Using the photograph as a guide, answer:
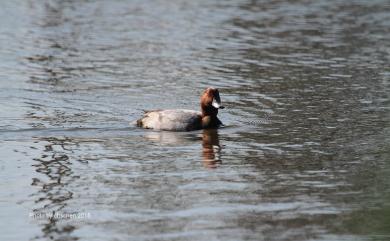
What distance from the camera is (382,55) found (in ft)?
80.2

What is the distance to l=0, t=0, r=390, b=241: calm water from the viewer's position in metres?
10.8

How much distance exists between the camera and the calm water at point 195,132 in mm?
10805

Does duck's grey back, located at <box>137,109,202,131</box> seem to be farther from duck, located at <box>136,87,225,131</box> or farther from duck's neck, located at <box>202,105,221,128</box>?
duck's neck, located at <box>202,105,221,128</box>

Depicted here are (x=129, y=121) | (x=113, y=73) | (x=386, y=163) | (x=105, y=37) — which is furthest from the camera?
(x=105, y=37)

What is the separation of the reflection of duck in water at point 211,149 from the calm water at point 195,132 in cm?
4

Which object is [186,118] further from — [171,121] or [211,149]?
[211,149]

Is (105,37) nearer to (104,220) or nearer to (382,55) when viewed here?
(382,55)

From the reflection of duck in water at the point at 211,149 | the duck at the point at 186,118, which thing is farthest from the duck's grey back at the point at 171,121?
the reflection of duck in water at the point at 211,149

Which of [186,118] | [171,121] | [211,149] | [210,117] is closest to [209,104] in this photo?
[210,117]

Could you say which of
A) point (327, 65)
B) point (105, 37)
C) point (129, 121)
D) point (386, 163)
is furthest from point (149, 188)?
point (105, 37)

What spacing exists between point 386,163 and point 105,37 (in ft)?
51.6

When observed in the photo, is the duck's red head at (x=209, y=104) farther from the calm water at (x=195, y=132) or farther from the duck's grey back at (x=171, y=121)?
the calm water at (x=195, y=132)

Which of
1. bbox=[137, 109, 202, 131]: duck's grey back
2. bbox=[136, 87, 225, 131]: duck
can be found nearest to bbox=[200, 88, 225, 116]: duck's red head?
bbox=[136, 87, 225, 131]: duck

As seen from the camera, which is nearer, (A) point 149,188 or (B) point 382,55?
(A) point 149,188
